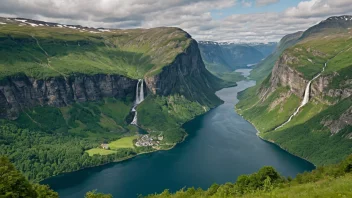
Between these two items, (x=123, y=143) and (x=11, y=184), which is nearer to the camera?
(x=11, y=184)

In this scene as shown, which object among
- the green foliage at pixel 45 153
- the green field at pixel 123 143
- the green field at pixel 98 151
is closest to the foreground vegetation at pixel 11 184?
the green foliage at pixel 45 153

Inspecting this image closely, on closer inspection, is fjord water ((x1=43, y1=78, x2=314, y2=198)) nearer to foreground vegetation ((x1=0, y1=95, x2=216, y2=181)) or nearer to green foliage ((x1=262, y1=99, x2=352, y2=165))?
green foliage ((x1=262, y1=99, x2=352, y2=165))

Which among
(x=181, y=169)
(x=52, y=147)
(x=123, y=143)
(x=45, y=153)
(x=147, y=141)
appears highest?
(x=45, y=153)

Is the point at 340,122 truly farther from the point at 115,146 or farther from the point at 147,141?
the point at 115,146

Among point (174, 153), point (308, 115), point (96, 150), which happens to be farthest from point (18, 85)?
point (308, 115)

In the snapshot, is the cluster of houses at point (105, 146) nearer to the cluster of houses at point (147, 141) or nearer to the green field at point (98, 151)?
the green field at point (98, 151)

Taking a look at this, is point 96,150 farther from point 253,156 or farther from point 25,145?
point 253,156

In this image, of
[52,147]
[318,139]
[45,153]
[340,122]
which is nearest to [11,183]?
[45,153]

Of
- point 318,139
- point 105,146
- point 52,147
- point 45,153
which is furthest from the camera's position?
point 105,146
